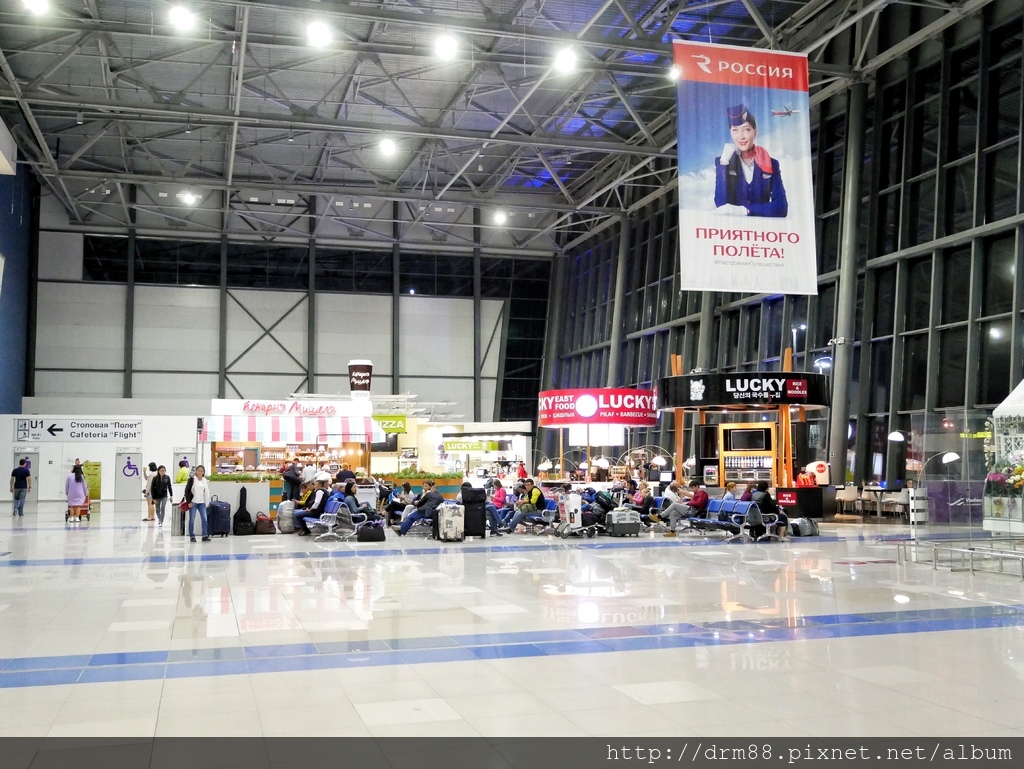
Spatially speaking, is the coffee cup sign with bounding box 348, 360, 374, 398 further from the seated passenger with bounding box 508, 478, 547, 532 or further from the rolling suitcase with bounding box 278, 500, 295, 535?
the seated passenger with bounding box 508, 478, 547, 532

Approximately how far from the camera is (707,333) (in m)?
28.4

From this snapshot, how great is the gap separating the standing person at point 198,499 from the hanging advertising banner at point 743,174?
8847 millimetres

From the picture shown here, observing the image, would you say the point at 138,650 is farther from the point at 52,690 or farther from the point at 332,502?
the point at 332,502

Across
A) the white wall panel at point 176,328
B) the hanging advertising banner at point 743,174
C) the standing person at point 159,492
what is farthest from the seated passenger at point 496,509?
the white wall panel at point 176,328

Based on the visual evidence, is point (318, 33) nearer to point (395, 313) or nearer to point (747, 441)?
point (747, 441)

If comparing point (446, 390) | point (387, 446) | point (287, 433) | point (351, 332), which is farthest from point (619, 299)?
point (287, 433)

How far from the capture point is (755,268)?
1198cm

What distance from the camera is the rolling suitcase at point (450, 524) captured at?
1584 cm

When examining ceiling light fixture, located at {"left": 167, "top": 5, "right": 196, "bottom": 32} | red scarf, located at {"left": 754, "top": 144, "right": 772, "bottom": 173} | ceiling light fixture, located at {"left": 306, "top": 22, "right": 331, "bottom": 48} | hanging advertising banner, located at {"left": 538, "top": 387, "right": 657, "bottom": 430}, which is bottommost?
hanging advertising banner, located at {"left": 538, "top": 387, "right": 657, "bottom": 430}

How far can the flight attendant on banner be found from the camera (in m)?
12.0

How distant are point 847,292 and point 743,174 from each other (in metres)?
11.1

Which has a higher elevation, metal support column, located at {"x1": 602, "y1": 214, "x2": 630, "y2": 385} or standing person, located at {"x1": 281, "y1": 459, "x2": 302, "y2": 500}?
metal support column, located at {"x1": 602, "y1": 214, "x2": 630, "y2": 385}

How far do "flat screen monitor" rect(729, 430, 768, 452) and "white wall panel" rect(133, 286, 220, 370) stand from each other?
72.3ft

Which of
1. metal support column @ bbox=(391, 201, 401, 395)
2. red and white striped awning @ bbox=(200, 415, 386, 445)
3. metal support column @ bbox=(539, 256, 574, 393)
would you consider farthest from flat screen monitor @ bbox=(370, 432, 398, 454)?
metal support column @ bbox=(539, 256, 574, 393)
